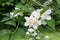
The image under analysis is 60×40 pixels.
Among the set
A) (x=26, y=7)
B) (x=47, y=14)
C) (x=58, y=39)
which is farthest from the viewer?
(x=58, y=39)

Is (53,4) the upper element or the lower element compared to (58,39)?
upper

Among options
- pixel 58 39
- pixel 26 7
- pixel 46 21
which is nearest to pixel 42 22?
pixel 46 21

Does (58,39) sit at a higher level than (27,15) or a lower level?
lower

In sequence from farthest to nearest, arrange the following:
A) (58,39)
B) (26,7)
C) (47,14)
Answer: (58,39), (26,7), (47,14)

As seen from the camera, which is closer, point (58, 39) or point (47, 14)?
point (47, 14)

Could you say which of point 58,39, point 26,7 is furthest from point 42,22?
point 58,39

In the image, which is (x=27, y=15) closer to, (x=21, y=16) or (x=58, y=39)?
(x=21, y=16)

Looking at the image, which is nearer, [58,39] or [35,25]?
[35,25]

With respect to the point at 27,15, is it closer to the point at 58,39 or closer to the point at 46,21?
the point at 46,21
